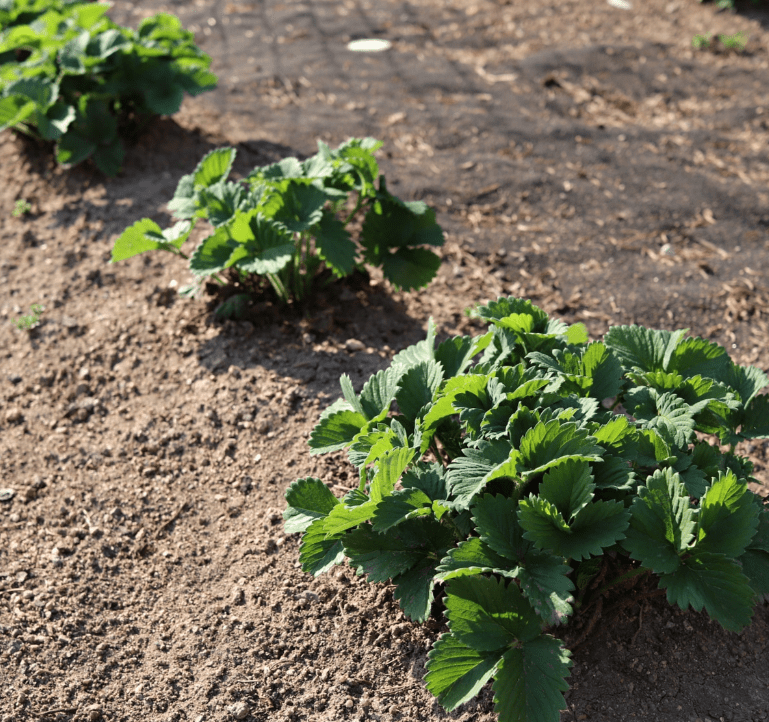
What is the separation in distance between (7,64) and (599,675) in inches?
153

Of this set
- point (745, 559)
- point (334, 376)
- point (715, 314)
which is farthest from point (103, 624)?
point (715, 314)

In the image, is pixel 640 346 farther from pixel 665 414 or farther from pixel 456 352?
pixel 456 352

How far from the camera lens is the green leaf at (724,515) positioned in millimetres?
1616

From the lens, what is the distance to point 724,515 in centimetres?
163

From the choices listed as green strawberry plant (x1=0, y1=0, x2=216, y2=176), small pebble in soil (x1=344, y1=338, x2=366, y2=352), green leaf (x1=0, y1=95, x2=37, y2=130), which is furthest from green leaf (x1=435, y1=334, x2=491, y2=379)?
green leaf (x1=0, y1=95, x2=37, y2=130)

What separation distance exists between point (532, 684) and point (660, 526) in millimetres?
447

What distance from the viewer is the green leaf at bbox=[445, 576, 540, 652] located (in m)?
1.58

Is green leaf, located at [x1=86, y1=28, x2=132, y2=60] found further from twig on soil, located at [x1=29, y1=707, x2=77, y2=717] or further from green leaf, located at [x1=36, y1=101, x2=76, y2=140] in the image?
twig on soil, located at [x1=29, y1=707, x2=77, y2=717]

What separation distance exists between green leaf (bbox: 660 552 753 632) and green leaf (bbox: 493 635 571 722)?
289 mm

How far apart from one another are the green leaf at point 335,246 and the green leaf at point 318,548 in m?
1.11

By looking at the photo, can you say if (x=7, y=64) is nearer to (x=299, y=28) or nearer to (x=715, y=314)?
(x=299, y=28)

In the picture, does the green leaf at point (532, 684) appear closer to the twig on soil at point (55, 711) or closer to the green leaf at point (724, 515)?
the green leaf at point (724, 515)

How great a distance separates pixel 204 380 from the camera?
9.03ft

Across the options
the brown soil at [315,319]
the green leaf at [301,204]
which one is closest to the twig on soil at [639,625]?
the brown soil at [315,319]
